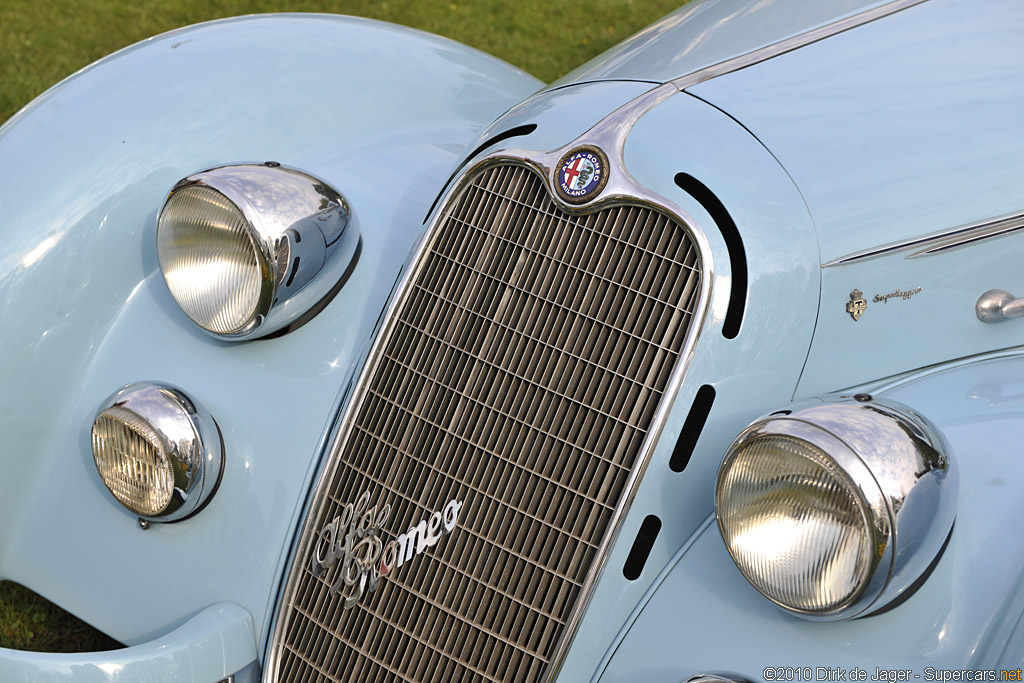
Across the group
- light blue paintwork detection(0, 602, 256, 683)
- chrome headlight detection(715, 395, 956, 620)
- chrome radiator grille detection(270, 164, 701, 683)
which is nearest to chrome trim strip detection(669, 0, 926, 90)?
chrome radiator grille detection(270, 164, 701, 683)

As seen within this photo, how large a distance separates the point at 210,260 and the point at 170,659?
2.85ft

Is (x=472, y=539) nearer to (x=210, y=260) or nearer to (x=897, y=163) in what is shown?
(x=210, y=260)

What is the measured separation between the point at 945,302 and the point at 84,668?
1901mm

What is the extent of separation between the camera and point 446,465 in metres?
2.07

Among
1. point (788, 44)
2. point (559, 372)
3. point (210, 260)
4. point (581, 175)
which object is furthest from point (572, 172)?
point (210, 260)

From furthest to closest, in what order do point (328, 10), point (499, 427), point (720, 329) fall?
point (328, 10) < point (499, 427) < point (720, 329)

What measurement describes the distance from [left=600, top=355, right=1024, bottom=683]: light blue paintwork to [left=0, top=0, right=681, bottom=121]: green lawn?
4.74 m

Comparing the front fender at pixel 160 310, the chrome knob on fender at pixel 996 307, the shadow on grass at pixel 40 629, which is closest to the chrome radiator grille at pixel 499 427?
the front fender at pixel 160 310

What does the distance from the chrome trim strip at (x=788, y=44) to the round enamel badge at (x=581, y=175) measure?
282mm

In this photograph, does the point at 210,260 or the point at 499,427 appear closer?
the point at 499,427

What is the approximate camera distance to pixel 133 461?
225 cm

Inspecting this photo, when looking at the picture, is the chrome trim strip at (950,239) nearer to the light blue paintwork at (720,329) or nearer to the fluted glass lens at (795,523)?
the light blue paintwork at (720,329)

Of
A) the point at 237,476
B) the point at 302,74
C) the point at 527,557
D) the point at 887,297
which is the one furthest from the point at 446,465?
the point at 302,74

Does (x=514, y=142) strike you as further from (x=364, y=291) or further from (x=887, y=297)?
(x=887, y=297)
